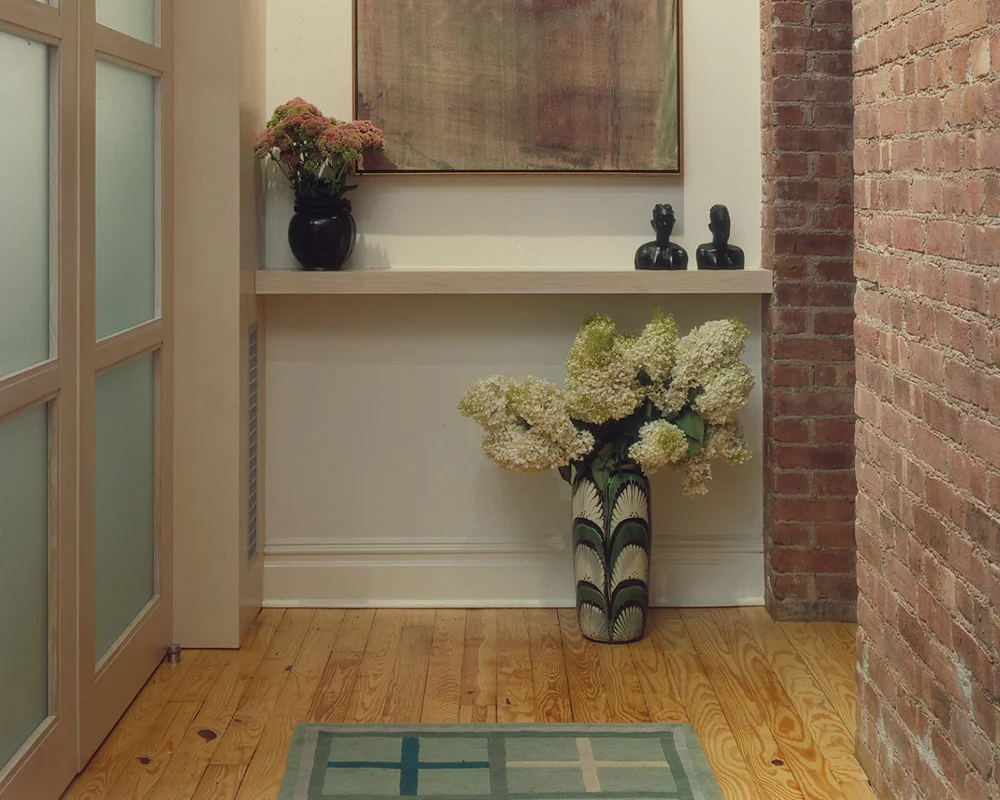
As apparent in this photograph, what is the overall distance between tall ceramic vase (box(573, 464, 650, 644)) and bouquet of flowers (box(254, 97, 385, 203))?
107 centimetres

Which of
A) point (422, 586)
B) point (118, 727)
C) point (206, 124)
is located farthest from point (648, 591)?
point (206, 124)

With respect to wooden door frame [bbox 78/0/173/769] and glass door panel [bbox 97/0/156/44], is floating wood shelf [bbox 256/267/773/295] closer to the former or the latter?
wooden door frame [bbox 78/0/173/769]

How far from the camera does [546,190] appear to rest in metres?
3.63

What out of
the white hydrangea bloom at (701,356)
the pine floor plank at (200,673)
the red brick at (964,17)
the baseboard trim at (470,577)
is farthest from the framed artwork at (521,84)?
the red brick at (964,17)

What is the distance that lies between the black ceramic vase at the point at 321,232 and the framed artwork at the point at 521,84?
0.20 m

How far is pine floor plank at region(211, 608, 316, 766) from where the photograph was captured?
8.87ft

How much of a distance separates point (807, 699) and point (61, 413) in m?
1.82

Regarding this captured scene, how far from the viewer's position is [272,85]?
3.60 meters

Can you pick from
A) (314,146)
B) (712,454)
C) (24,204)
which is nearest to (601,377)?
(712,454)

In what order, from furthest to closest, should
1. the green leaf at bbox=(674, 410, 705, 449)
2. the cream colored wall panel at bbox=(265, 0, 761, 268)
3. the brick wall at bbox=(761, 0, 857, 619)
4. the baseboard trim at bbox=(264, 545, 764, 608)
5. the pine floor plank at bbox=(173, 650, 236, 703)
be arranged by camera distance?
the baseboard trim at bbox=(264, 545, 764, 608) → the cream colored wall panel at bbox=(265, 0, 761, 268) → the brick wall at bbox=(761, 0, 857, 619) → the green leaf at bbox=(674, 410, 705, 449) → the pine floor plank at bbox=(173, 650, 236, 703)

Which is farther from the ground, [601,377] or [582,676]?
[601,377]

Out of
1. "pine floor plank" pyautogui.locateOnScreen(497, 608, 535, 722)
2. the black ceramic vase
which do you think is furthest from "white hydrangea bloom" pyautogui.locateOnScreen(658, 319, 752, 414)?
the black ceramic vase

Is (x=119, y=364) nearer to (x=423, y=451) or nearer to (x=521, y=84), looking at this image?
(x=423, y=451)

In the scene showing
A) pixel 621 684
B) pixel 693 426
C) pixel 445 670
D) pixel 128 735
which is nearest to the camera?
pixel 128 735
